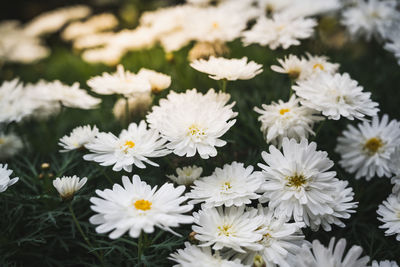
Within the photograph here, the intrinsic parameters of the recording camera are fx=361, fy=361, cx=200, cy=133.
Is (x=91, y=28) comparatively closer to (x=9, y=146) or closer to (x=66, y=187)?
(x=9, y=146)

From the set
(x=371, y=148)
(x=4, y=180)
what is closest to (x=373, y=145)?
(x=371, y=148)

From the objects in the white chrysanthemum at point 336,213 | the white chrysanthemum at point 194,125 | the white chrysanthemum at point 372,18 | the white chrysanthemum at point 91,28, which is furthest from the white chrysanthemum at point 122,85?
the white chrysanthemum at point 91,28

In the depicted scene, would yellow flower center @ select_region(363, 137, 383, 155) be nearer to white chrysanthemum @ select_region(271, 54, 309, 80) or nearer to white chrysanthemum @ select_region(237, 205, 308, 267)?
white chrysanthemum @ select_region(271, 54, 309, 80)

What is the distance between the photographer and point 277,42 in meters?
1.75

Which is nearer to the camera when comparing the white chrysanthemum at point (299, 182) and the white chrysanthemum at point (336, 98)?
the white chrysanthemum at point (299, 182)

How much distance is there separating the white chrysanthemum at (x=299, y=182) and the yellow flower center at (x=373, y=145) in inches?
17.7

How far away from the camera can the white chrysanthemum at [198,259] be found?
3.58 ft

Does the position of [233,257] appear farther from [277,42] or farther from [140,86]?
[277,42]

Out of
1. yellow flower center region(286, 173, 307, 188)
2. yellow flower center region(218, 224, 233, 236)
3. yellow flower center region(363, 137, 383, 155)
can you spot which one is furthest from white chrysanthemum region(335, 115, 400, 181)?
yellow flower center region(218, 224, 233, 236)

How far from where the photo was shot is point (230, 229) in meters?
1.19

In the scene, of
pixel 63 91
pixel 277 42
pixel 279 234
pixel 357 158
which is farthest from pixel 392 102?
pixel 63 91

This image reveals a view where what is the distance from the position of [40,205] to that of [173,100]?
73 centimetres

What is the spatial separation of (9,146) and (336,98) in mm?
1673

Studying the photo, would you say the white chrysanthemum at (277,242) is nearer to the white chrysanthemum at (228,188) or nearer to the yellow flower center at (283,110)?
the white chrysanthemum at (228,188)
